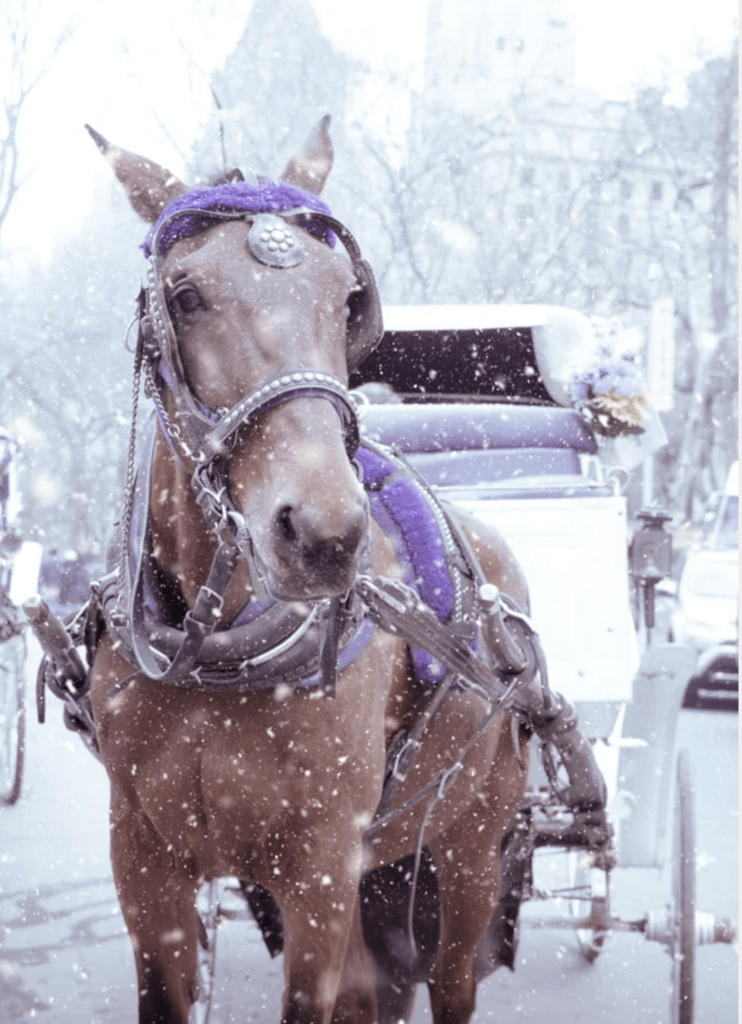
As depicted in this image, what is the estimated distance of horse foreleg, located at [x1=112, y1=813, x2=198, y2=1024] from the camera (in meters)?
2.35

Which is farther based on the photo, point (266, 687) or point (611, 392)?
point (611, 392)

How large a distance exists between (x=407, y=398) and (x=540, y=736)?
239 cm

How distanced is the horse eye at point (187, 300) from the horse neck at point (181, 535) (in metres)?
0.27

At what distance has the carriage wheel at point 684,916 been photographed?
368 centimetres

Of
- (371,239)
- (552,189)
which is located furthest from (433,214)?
(552,189)

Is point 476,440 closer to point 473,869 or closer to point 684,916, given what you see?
point 473,869

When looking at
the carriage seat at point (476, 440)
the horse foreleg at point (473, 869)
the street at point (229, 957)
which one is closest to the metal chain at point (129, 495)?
the horse foreleg at point (473, 869)

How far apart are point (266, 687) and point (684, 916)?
2073 mm

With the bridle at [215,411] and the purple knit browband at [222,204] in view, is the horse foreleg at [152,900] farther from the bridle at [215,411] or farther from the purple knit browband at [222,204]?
the purple knit browband at [222,204]

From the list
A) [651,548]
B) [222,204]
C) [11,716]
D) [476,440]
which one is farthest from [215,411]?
[11,716]

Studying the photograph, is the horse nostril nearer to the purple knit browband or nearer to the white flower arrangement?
the purple knit browband

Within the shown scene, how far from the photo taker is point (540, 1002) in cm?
442

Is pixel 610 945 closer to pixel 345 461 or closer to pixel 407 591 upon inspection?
pixel 407 591

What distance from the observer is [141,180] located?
2270 millimetres
